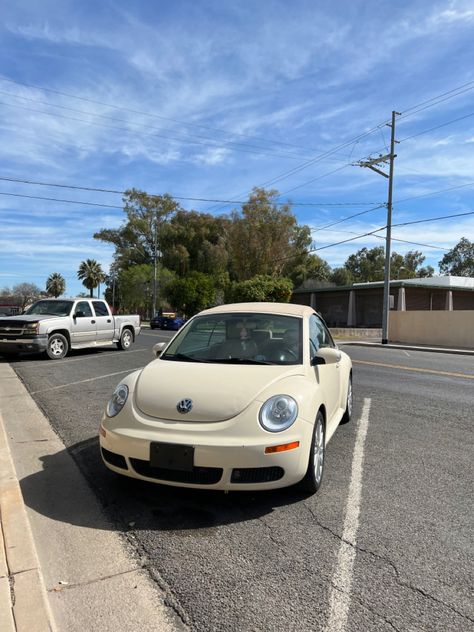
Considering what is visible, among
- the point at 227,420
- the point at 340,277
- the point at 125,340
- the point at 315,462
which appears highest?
the point at 340,277

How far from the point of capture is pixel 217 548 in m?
3.16

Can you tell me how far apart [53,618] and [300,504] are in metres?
1.96

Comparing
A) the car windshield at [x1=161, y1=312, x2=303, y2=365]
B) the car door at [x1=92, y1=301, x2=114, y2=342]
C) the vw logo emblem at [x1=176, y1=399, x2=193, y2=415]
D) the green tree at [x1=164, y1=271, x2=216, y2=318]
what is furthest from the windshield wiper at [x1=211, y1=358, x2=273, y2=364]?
the green tree at [x1=164, y1=271, x2=216, y2=318]

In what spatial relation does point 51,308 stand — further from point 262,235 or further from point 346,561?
point 262,235

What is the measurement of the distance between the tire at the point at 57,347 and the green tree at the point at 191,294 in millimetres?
37038

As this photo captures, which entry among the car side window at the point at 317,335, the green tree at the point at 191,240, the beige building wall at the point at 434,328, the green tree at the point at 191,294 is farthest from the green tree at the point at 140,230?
the car side window at the point at 317,335

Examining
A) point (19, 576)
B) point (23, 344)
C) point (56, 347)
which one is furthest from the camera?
point (56, 347)

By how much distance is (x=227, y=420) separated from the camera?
11.7 feet

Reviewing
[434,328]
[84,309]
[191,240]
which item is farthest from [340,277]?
[84,309]

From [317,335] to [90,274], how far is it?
94.5 m

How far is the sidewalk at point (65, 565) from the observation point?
97.1 inches

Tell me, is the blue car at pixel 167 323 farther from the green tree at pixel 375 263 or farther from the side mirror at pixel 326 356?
the green tree at pixel 375 263

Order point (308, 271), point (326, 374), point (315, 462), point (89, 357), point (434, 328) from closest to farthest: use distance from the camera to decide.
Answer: point (315, 462)
point (326, 374)
point (89, 357)
point (434, 328)
point (308, 271)

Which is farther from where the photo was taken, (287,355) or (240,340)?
(240,340)
